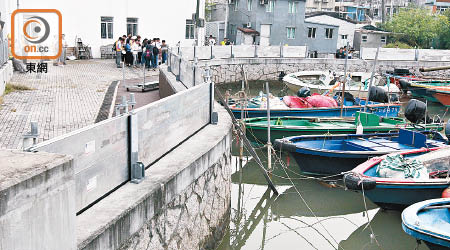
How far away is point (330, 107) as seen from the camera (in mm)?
20969

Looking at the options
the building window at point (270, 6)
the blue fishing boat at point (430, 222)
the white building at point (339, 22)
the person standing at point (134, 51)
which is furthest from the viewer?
the white building at point (339, 22)

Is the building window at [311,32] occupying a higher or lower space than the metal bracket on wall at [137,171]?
higher

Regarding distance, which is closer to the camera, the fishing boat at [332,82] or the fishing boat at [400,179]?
the fishing boat at [400,179]

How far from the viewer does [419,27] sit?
52.0m

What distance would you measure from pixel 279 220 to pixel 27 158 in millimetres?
9229

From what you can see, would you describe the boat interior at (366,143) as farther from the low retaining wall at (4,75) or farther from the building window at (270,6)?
the building window at (270,6)

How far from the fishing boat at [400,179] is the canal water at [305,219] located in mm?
531

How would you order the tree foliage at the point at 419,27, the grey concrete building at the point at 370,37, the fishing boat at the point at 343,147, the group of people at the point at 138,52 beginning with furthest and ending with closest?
the grey concrete building at the point at 370,37
the tree foliage at the point at 419,27
the group of people at the point at 138,52
the fishing boat at the point at 343,147

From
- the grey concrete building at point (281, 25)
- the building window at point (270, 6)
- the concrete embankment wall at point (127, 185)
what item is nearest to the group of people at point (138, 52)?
the concrete embankment wall at point (127, 185)

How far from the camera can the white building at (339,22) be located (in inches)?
2042

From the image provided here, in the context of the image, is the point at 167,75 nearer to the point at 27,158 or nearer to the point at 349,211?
the point at 349,211

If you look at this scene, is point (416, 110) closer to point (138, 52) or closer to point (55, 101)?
point (55, 101)

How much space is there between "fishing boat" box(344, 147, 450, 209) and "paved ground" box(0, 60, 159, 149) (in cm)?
633

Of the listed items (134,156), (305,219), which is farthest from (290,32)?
(134,156)
